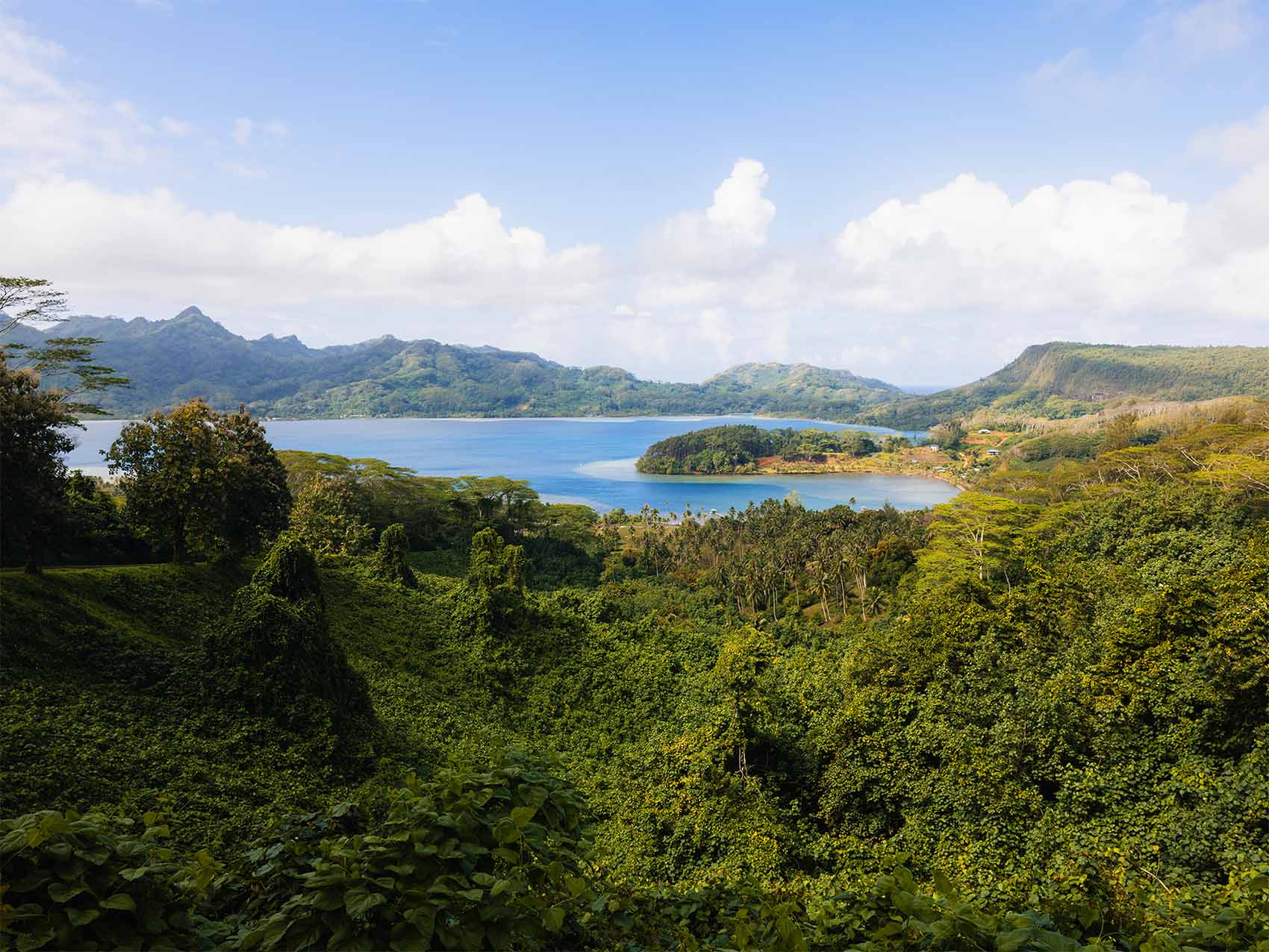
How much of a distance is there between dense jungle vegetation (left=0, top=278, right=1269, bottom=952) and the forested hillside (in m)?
0.04

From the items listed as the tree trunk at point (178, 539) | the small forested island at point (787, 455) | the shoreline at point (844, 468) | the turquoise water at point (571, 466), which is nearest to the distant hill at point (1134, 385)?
the small forested island at point (787, 455)

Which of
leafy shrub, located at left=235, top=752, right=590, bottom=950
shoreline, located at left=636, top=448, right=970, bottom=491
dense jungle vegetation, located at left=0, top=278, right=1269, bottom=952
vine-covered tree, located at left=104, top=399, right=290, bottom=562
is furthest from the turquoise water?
leafy shrub, located at left=235, top=752, right=590, bottom=950

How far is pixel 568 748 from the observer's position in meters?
15.2

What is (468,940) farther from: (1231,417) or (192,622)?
(1231,417)

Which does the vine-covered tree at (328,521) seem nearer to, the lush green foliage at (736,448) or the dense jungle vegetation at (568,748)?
the dense jungle vegetation at (568,748)

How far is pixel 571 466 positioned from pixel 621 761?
4006 inches

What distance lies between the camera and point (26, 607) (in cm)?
955

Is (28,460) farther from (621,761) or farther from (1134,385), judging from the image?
(1134,385)

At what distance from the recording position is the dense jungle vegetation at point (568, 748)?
7.73 ft

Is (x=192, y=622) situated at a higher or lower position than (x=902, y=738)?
higher

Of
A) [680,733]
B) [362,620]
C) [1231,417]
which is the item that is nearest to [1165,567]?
[680,733]

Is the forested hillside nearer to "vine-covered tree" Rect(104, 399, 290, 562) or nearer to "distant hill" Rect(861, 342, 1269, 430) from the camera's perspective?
"vine-covered tree" Rect(104, 399, 290, 562)

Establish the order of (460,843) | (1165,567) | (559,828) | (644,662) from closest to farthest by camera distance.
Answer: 1. (460,843)
2. (559,828)
3. (1165,567)
4. (644,662)

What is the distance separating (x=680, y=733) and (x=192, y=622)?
36.9 feet
